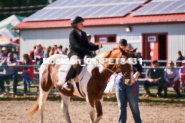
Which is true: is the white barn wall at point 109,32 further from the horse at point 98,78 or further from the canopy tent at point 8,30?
the horse at point 98,78

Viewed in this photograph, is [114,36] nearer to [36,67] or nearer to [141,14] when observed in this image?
[141,14]

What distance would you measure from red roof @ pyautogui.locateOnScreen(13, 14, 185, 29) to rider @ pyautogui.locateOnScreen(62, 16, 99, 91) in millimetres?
13953

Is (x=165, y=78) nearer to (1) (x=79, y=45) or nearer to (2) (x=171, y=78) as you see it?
(2) (x=171, y=78)

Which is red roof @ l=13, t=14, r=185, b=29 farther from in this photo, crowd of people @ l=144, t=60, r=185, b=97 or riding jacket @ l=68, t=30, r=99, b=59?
riding jacket @ l=68, t=30, r=99, b=59

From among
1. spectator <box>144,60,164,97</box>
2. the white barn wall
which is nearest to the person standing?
spectator <box>144,60,164,97</box>

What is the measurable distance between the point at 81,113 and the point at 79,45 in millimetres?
4071

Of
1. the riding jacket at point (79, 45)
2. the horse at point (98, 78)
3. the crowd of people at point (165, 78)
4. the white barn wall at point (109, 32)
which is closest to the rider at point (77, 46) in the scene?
the riding jacket at point (79, 45)

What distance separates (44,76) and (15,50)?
32180 mm

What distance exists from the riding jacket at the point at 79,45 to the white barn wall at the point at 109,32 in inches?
561

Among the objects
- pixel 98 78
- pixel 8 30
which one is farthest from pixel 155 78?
pixel 8 30

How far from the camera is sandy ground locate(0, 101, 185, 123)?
10.9 meters

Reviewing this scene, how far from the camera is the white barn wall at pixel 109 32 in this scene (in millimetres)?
22266

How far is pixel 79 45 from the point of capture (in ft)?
28.4

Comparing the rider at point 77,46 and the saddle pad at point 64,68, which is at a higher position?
the rider at point 77,46
